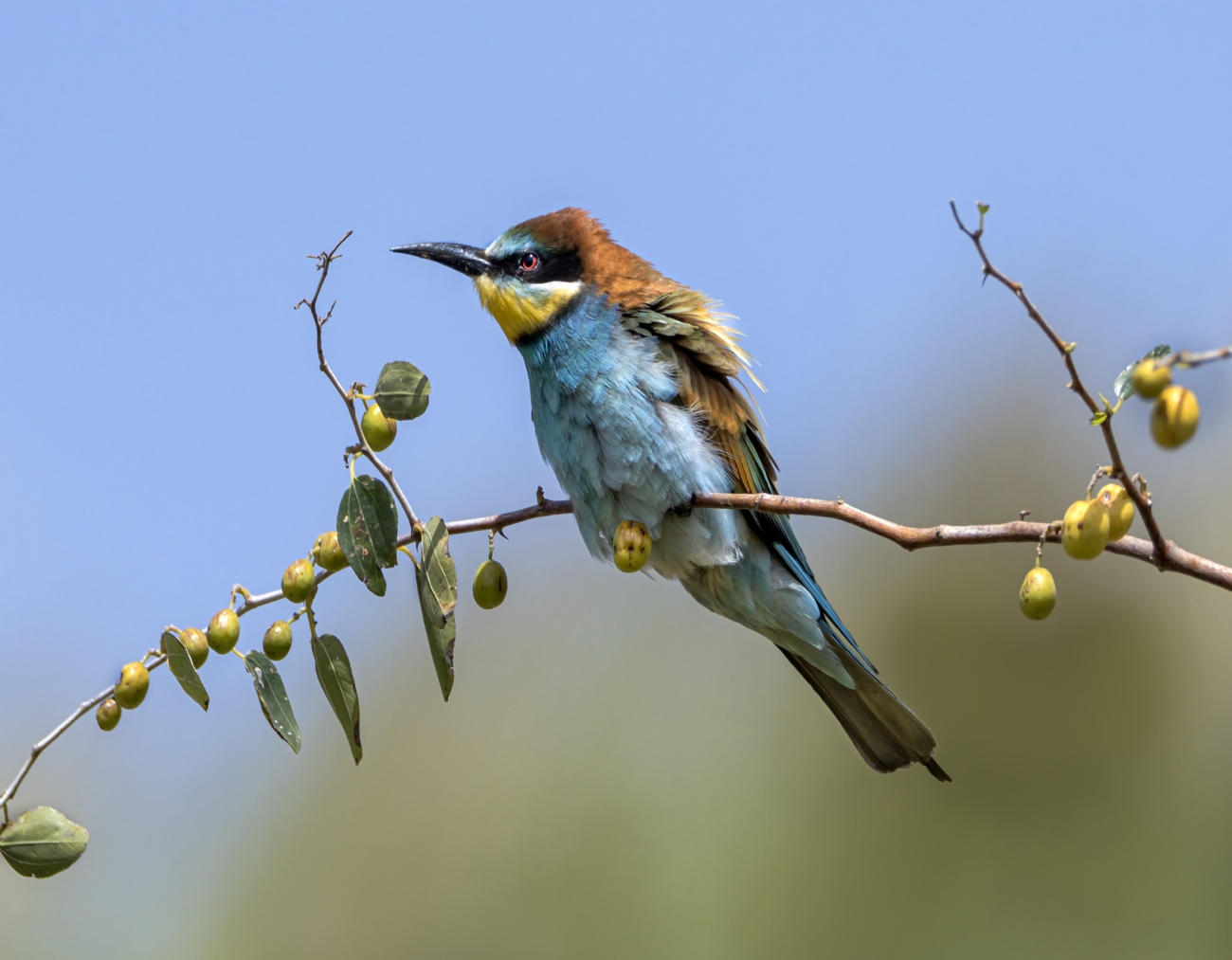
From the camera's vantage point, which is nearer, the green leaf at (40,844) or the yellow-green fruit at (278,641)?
the green leaf at (40,844)

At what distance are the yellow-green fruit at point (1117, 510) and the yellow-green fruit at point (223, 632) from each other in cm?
126

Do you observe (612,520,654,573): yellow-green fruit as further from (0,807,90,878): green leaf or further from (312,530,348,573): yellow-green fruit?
(0,807,90,878): green leaf

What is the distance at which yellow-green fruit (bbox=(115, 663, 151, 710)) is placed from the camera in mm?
1799

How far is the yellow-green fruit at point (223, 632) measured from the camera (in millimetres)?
1821

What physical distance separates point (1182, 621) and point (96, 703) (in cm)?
1017

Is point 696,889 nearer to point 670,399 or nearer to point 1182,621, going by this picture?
point 1182,621

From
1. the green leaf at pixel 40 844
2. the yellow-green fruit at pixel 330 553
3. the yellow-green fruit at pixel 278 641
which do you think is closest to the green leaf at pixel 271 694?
the yellow-green fruit at pixel 278 641

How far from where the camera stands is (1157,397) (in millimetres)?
1252

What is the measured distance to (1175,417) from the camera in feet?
4.08

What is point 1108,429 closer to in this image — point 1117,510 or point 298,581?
point 1117,510

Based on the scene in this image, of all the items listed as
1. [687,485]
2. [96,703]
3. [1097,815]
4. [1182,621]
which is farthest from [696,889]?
[96,703]

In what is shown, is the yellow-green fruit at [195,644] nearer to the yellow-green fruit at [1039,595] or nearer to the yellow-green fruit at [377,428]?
the yellow-green fruit at [377,428]

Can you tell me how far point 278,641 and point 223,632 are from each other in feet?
0.32

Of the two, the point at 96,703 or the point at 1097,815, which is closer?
the point at 96,703
